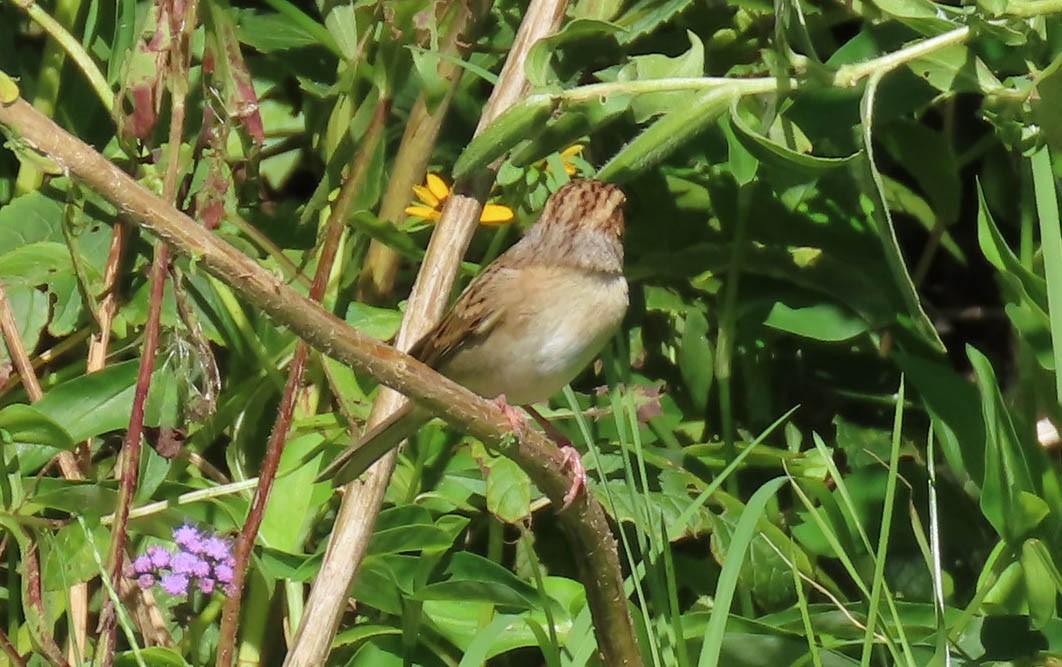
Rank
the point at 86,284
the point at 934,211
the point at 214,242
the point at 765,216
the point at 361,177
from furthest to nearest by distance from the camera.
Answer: the point at 934,211 < the point at 765,216 < the point at 361,177 < the point at 86,284 < the point at 214,242

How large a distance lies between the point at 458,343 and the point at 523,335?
11cm

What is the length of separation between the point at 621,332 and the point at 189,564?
0.93 m

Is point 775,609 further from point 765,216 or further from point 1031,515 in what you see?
point 765,216

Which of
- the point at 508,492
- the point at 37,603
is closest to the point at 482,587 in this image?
the point at 508,492

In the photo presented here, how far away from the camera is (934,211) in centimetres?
311

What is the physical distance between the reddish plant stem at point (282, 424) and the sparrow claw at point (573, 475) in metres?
0.44

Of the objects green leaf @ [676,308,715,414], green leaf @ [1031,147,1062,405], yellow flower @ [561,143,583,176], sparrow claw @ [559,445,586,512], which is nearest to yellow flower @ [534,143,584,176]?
yellow flower @ [561,143,583,176]

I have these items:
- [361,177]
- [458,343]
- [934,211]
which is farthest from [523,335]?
[934,211]

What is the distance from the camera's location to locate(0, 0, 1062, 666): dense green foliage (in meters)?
2.22

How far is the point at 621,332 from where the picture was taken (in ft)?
9.18

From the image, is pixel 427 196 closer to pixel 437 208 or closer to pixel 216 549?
pixel 437 208

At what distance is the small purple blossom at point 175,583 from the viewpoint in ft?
7.43

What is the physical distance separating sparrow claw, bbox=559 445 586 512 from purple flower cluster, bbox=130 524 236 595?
55 centimetres

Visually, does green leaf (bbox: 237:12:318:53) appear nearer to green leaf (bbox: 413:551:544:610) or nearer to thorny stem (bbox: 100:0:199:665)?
thorny stem (bbox: 100:0:199:665)
